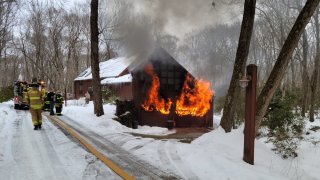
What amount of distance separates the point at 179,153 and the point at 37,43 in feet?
132

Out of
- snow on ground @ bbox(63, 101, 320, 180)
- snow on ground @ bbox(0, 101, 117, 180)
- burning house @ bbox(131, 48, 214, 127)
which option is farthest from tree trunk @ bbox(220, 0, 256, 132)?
burning house @ bbox(131, 48, 214, 127)

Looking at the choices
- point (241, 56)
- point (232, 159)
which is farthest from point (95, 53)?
point (232, 159)

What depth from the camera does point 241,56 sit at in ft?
30.6

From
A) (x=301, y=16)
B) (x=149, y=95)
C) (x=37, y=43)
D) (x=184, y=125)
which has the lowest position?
(x=184, y=125)

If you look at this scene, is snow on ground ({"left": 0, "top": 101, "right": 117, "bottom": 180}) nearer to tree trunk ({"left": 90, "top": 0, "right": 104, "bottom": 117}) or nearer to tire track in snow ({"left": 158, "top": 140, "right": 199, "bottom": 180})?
tire track in snow ({"left": 158, "top": 140, "right": 199, "bottom": 180})

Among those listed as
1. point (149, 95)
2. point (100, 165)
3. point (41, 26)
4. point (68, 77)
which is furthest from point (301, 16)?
point (68, 77)

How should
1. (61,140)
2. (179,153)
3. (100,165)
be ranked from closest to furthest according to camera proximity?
(100,165) < (179,153) < (61,140)

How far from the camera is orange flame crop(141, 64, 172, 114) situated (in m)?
20.5

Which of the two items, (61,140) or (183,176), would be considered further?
(61,140)

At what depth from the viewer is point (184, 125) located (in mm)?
21203

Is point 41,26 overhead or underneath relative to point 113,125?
overhead

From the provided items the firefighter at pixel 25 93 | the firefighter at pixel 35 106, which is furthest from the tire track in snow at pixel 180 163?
the firefighter at pixel 25 93

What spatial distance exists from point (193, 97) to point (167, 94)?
5.89 ft

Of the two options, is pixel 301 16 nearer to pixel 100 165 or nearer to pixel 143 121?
pixel 100 165
